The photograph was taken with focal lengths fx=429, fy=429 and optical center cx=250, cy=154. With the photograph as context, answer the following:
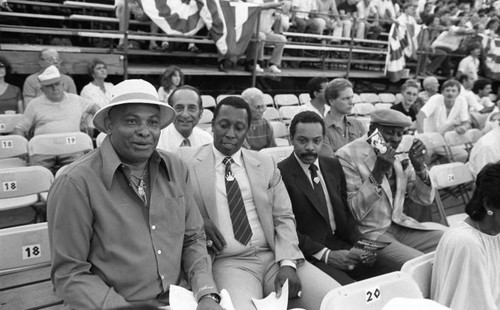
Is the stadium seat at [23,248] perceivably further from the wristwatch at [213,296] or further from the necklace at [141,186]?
the wristwatch at [213,296]

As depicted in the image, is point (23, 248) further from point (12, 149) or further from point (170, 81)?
point (170, 81)

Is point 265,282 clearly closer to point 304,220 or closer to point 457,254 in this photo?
point 304,220

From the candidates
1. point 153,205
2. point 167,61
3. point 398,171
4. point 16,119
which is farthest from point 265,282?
point 167,61

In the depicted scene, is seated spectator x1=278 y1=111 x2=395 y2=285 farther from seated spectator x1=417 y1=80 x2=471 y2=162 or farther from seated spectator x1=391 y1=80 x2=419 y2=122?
seated spectator x1=417 y1=80 x2=471 y2=162

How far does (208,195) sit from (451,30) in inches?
392

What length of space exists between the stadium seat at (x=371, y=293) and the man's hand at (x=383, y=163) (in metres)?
0.86

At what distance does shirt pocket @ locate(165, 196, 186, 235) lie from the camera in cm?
176

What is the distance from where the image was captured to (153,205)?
1709mm

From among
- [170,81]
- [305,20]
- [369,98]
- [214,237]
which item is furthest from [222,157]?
[305,20]

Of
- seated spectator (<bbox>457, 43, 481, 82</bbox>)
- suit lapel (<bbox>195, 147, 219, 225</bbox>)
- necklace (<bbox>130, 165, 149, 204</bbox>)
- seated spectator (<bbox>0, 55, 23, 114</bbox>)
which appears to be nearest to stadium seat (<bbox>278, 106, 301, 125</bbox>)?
seated spectator (<bbox>0, 55, 23, 114</bbox>)

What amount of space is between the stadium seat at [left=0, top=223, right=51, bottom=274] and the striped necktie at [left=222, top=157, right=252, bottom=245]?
894 millimetres

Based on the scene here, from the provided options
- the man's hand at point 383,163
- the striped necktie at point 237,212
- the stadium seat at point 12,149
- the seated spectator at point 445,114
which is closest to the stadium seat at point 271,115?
the seated spectator at point 445,114

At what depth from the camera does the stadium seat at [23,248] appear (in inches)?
75.1

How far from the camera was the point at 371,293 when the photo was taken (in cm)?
169
